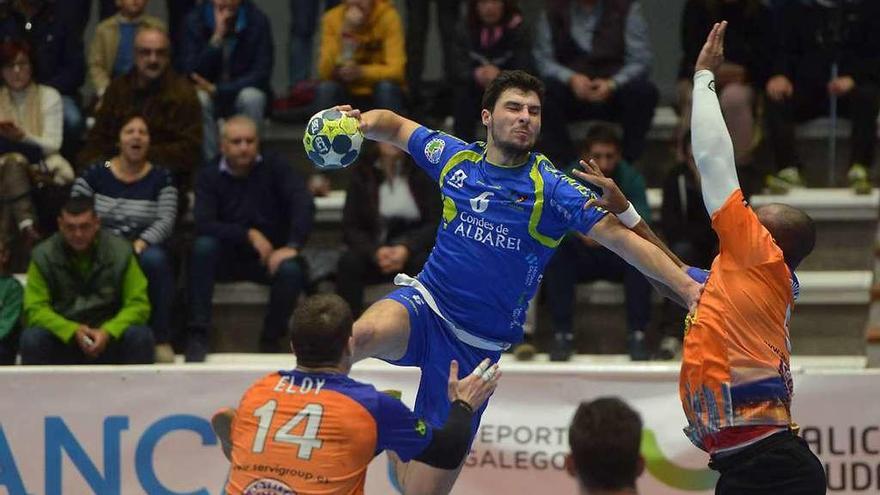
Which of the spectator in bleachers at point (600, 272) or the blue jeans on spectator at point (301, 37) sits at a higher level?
the blue jeans on spectator at point (301, 37)

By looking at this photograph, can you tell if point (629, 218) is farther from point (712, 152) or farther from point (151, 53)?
point (151, 53)

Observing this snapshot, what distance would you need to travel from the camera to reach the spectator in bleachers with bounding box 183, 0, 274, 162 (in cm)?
1098

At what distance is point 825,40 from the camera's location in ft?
35.0

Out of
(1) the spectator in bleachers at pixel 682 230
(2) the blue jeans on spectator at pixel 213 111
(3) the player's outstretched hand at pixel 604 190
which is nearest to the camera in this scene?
A: (3) the player's outstretched hand at pixel 604 190

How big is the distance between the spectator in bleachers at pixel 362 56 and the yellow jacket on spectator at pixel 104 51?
1357 millimetres

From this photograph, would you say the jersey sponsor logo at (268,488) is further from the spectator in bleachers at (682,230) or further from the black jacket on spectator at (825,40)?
the black jacket on spectator at (825,40)

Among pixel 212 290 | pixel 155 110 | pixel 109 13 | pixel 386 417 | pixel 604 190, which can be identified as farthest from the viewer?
pixel 109 13

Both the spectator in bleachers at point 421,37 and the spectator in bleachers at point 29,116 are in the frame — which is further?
the spectator in bleachers at point 421,37

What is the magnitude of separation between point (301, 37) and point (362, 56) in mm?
883

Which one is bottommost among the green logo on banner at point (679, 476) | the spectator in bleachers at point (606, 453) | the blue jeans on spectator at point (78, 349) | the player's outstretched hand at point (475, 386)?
the green logo on banner at point (679, 476)

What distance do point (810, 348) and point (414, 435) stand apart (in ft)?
17.1

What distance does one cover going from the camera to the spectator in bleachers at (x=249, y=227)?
9727 mm

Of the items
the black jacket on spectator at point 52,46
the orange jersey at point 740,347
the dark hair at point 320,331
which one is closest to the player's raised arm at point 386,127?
the dark hair at point 320,331

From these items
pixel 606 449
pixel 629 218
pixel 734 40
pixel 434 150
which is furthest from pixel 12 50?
pixel 606 449
